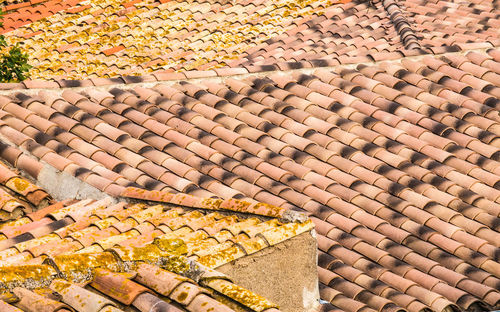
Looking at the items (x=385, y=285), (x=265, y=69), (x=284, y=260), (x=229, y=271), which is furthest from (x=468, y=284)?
(x=265, y=69)

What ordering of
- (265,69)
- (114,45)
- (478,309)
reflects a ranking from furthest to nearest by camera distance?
(114,45) → (265,69) → (478,309)

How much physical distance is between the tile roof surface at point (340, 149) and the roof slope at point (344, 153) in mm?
16

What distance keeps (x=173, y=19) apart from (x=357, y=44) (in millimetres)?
3832

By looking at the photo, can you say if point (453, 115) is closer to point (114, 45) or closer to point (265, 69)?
point (265, 69)

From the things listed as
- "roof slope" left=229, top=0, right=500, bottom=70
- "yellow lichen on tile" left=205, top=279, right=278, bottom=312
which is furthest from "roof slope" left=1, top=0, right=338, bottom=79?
"yellow lichen on tile" left=205, top=279, right=278, bottom=312

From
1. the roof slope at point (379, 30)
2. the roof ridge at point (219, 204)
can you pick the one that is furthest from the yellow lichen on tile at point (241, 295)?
the roof slope at point (379, 30)

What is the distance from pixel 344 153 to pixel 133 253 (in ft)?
11.7

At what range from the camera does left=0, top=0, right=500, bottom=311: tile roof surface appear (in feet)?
21.6

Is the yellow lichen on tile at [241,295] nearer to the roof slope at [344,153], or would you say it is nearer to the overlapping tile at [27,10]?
the roof slope at [344,153]

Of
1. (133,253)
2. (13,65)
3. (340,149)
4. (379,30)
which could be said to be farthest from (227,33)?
(133,253)

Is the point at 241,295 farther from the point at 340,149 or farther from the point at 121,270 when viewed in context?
the point at 340,149

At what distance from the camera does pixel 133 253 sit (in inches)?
195

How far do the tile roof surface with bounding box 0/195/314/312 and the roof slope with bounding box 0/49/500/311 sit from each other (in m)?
0.70

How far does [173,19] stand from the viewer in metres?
13.8
